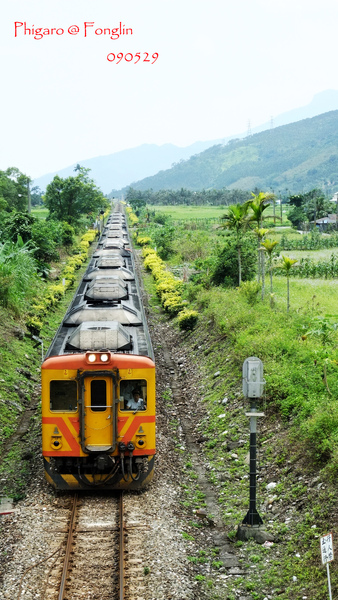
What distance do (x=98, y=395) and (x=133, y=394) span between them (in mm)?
582

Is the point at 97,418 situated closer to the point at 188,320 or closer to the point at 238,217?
the point at 188,320

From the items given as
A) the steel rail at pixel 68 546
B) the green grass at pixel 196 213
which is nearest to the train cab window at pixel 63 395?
the steel rail at pixel 68 546

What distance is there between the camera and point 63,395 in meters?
10.5

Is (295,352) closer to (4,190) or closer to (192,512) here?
(192,512)

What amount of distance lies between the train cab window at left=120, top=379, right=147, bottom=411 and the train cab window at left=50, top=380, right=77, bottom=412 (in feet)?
2.52

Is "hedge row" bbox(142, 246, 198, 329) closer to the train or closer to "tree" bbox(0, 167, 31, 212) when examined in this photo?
the train

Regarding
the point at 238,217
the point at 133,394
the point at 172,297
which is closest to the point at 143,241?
the point at 172,297

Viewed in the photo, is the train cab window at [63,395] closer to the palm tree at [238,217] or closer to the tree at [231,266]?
the palm tree at [238,217]

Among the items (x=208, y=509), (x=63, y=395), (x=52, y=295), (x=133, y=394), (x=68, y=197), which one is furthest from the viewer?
(x=68, y=197)

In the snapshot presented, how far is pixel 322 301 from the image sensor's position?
22.7 metres

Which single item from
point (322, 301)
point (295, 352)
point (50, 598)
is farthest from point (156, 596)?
point (322, 301)

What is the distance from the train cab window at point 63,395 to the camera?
10.4 metres

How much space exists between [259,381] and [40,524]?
3885mm

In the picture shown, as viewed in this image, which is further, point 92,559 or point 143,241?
point 143,241
